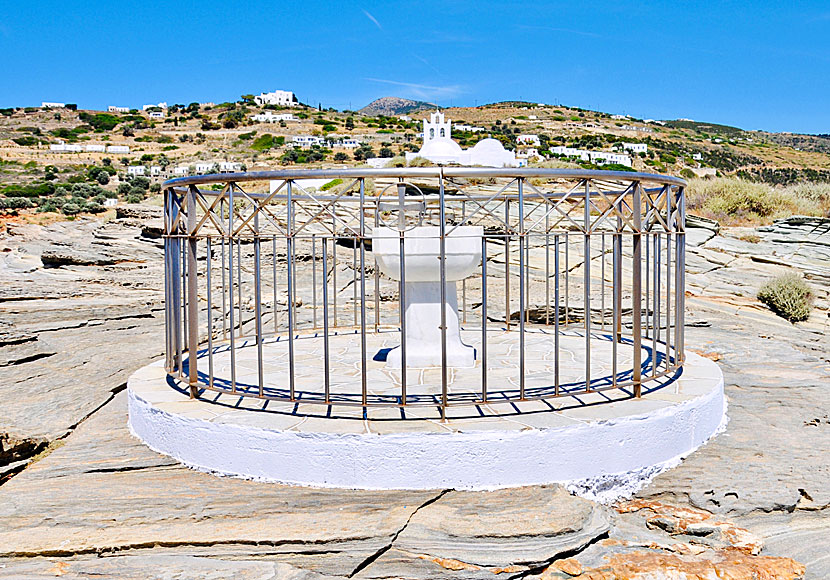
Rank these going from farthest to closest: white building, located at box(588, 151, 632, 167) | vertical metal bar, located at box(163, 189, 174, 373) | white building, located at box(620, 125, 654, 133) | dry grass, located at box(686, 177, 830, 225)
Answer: white building, located at box(620, 125, 654, 133), white building, located at box(588, 151, 632, 167), dry grass, located at box(686, 177, 830, 225), vertical metal bar, located at box(163, 189, 174, 373)

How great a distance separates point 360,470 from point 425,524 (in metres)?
0.64

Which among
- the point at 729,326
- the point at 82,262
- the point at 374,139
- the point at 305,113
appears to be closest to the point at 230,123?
the point at 305,113

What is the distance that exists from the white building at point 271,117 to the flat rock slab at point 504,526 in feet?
242

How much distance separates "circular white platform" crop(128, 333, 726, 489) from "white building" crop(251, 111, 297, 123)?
238 feet

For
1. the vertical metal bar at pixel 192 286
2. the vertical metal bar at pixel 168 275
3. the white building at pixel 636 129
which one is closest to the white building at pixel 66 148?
the vertical metal bar at pixel 168 275

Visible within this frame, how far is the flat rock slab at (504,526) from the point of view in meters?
3.81

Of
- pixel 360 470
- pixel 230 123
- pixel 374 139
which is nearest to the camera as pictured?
pixel 360 470

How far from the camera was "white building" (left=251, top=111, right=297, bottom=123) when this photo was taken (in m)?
73.9

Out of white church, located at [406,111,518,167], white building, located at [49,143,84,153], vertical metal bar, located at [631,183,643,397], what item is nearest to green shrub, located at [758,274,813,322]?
vertical metal bar, located at [631,183,643,397]

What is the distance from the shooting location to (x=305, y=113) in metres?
83.1

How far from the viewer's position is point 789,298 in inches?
467

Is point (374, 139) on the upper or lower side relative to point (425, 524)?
upper

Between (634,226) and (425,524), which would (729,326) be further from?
(425,524)

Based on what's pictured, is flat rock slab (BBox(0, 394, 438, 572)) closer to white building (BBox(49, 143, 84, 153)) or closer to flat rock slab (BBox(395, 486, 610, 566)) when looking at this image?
flat rock slab (BBox(395, 486, 610, 566))
